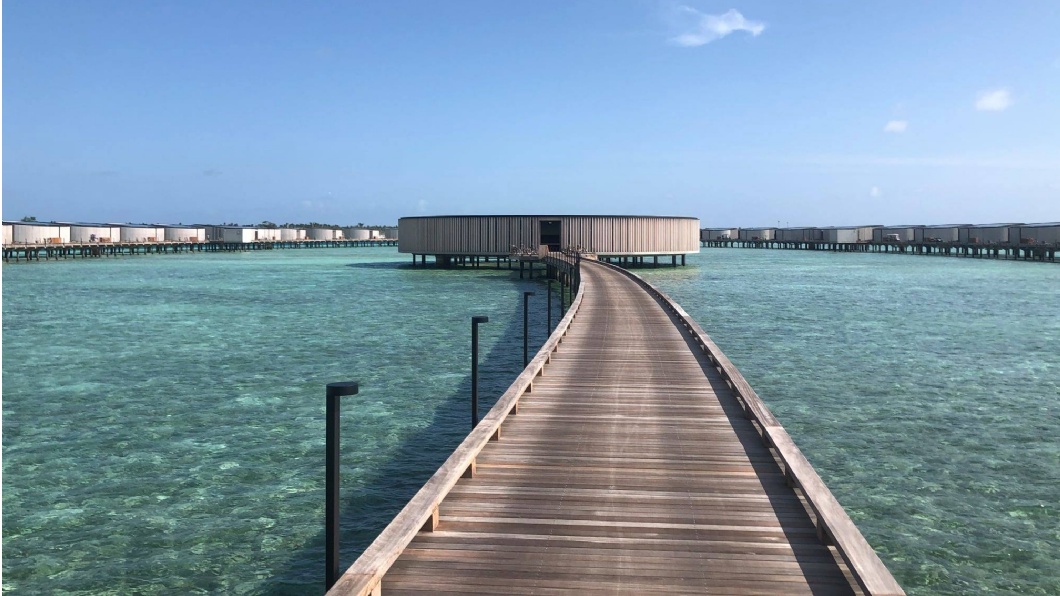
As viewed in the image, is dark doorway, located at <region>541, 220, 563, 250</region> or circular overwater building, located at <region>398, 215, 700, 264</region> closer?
circular overwater building, located at <region>398, 215, 700, 264</region>

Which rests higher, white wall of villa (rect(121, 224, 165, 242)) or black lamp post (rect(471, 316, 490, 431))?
white wall of villa (rect(121, 224, 165, 242))

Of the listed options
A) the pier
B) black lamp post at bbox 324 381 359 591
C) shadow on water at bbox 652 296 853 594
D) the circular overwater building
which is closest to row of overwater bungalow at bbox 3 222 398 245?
the pier

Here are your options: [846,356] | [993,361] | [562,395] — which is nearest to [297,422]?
[562,395]

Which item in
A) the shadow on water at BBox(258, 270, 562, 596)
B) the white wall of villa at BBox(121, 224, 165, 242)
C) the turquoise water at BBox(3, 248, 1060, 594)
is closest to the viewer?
the shadow on water at BBox(258, 270, 562, 596)

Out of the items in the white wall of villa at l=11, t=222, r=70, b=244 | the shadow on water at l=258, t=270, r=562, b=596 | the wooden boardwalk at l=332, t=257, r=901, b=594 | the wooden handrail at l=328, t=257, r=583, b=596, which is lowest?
the shadow on water at l=258, t=270, r=562, b=596

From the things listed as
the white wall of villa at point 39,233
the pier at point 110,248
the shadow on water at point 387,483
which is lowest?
the shadow on water at point 387,483

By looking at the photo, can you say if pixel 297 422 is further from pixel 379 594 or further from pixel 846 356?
pixel 846 356

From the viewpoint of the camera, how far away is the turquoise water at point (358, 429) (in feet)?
36.7

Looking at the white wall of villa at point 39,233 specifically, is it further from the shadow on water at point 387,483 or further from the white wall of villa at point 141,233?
the shadow on water at point 387,483

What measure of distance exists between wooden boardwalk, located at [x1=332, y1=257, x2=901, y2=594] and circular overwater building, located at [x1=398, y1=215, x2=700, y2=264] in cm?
6170

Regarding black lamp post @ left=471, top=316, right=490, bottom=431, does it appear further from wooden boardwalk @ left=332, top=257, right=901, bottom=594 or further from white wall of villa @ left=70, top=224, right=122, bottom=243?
white wall of villa @ left=70, top=224, right=122, bottom=243

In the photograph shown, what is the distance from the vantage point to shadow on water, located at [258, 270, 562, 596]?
35.0ft

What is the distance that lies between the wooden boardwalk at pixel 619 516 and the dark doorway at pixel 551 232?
2548 inches

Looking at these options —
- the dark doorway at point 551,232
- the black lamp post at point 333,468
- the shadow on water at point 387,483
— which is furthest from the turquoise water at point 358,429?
the dark doorway at point 551,232
